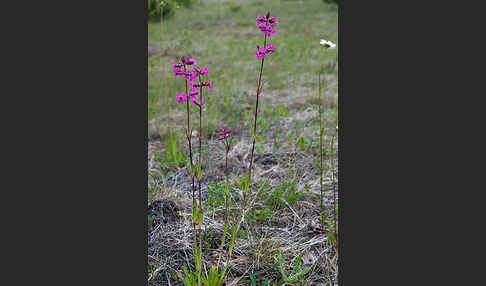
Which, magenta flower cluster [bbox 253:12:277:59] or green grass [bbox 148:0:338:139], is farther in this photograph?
green grass [bbox 148:0:338:139]

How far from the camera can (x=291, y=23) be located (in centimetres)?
879

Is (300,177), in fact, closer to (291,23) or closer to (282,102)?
(282,102)

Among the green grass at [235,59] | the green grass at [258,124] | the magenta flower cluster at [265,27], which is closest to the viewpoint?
the magenta flower cluster at [265,27]

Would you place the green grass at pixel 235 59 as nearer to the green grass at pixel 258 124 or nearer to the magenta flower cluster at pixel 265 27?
the green grass at pixel 258 124

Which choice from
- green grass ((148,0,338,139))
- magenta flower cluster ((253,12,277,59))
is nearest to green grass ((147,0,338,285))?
green grass ((148,0,338,139))

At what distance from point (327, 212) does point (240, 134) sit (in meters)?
1.52

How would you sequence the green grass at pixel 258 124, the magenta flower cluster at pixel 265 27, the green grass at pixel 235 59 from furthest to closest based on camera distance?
the green grass at pixel 235 59, the green grass at pixel 258 124, the magenta flower cluster at pixel 265 27

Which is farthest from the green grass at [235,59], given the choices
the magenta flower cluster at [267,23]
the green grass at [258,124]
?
the magenta flower cluster at [267,23]

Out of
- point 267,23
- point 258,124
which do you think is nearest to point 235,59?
point 258,124

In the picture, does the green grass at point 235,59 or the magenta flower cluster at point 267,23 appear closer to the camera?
the magenta flower cluster at point 267,23

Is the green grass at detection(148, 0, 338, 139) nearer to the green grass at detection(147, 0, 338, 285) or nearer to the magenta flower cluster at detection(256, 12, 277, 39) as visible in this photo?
the green grass at detection(147, 0, 338, 285)

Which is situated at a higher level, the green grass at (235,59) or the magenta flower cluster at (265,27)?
the green grass at (235,59)

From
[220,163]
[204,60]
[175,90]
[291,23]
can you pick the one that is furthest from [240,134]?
[291,23]

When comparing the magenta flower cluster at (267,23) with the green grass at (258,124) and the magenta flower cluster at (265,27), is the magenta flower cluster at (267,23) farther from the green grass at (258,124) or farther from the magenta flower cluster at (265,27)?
the green grass at (258,124)
